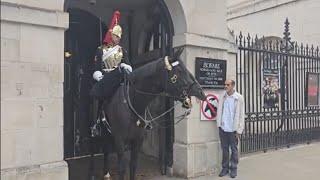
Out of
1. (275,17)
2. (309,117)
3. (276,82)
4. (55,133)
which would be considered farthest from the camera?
(275,17)

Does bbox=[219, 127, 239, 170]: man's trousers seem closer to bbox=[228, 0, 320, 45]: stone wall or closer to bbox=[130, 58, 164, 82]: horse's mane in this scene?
bbox=[130, 58, 164, 82]: horse's mane

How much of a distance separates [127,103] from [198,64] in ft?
6.82

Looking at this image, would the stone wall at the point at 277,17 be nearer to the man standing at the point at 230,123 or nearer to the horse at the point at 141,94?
the man standing at the point at 230,123

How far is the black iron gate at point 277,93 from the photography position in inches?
421

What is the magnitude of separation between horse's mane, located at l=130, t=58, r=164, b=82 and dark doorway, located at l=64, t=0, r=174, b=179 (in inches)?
92.8

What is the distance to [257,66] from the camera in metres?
10.8

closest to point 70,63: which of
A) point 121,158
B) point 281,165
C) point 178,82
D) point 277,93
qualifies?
point 121,158

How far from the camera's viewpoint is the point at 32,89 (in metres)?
5.92

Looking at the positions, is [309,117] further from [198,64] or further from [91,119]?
[91,119]

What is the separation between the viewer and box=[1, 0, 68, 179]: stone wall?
5.67m

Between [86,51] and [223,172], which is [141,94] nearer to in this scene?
[223,172]

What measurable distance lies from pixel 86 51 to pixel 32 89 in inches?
184

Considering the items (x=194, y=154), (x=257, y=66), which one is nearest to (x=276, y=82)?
(x=257, y=66)

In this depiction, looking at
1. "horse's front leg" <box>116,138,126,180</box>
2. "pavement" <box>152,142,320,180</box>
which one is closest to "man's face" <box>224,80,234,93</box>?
"pavement" <box>152,142,320,180</box>
